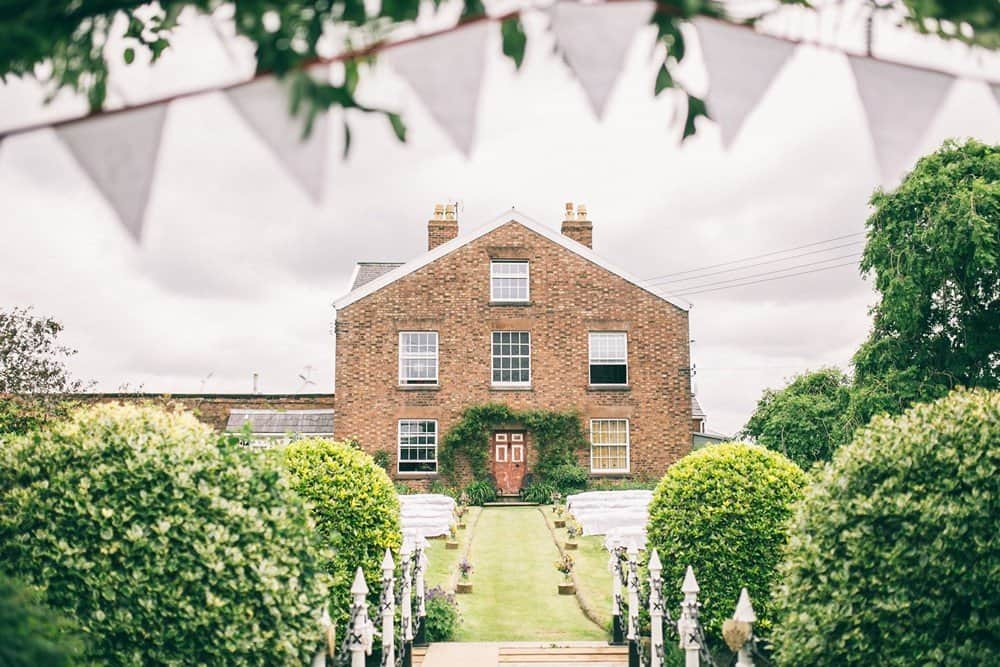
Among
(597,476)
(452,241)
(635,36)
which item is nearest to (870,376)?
(597,476)

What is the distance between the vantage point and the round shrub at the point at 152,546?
547 cm

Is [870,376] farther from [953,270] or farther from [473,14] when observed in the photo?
[473,14]

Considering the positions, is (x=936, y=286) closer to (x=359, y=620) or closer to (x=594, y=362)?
(x=594, y=362)

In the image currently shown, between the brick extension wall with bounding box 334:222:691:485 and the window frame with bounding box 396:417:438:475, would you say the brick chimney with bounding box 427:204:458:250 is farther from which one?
the window frame with bounding box 396:417:438:475

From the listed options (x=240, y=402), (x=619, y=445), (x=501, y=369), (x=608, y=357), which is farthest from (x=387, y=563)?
(x=240, y=402)

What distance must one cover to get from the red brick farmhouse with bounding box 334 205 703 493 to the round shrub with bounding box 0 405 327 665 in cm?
2177

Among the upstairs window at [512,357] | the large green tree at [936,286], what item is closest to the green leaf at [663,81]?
the large green tree at [936,286]

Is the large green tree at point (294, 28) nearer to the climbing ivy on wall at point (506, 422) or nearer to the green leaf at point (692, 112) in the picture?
the green leaf at point (692, 112)

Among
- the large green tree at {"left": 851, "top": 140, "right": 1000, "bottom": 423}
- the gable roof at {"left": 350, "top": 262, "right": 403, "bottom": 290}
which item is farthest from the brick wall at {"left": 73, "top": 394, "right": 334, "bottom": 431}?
the large green tree at {"left": 851, "top": 140, "right": 1000, "bottom": 423}

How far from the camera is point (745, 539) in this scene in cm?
957

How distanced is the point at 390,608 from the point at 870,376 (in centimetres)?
1790

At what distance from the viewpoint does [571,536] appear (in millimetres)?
19047

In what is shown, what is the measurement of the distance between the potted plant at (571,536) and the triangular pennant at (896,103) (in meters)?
16.5

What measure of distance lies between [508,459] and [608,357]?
493 cm
